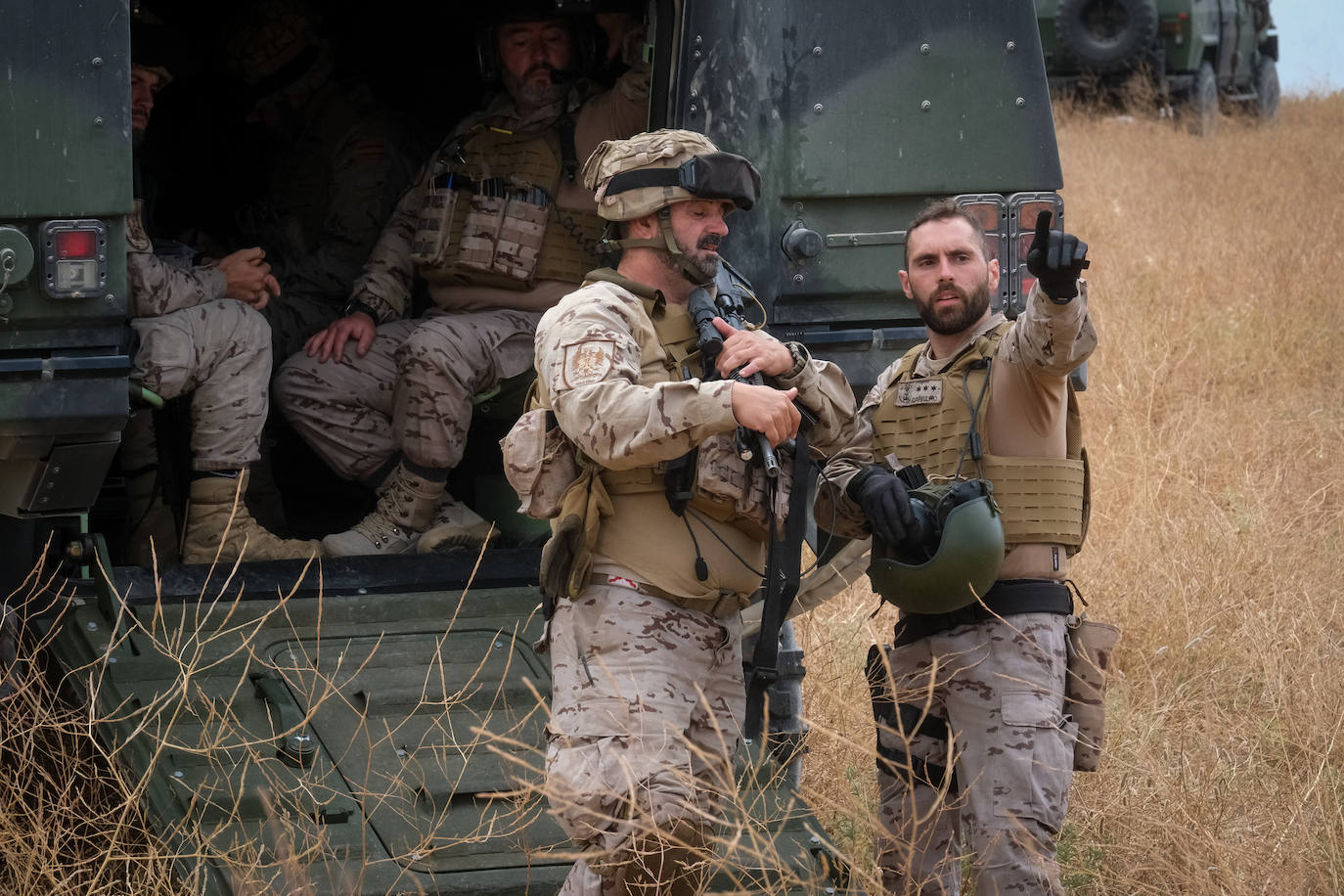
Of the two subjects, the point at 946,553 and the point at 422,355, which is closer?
the point at 946,553

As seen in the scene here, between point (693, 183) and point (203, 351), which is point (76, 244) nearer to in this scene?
point (203, 351)

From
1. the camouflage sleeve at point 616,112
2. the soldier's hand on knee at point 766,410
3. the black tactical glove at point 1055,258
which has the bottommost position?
the soldier's hand on knee at point 766,410

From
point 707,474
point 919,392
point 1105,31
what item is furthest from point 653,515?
point 1105,31

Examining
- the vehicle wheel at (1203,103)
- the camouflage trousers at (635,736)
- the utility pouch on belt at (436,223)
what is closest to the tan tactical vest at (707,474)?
the camouflage trousers at (635,736)

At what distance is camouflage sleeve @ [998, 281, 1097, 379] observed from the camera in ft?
10.9

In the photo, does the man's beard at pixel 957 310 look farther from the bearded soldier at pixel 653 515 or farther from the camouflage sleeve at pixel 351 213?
the camouflage sleeve at pixel 351 213

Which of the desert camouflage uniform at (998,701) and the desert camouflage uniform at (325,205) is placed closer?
the desert camouflage uniform at (998,701)

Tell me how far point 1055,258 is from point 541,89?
2317 mm

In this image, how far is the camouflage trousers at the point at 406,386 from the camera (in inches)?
190

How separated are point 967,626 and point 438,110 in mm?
3560

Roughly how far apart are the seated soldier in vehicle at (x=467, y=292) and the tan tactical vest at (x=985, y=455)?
5.02ft

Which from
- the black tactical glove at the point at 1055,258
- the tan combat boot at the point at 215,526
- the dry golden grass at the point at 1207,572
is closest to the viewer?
the black tactical glove at the point at 1055,258

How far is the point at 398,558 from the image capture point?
4582 millimetres

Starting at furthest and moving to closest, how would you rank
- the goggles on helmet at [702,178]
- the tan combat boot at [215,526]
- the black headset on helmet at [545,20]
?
the black headset on helmet at [545,20]
the tan combat boot at [215,526]
the goggles on helmet at [702,178]
